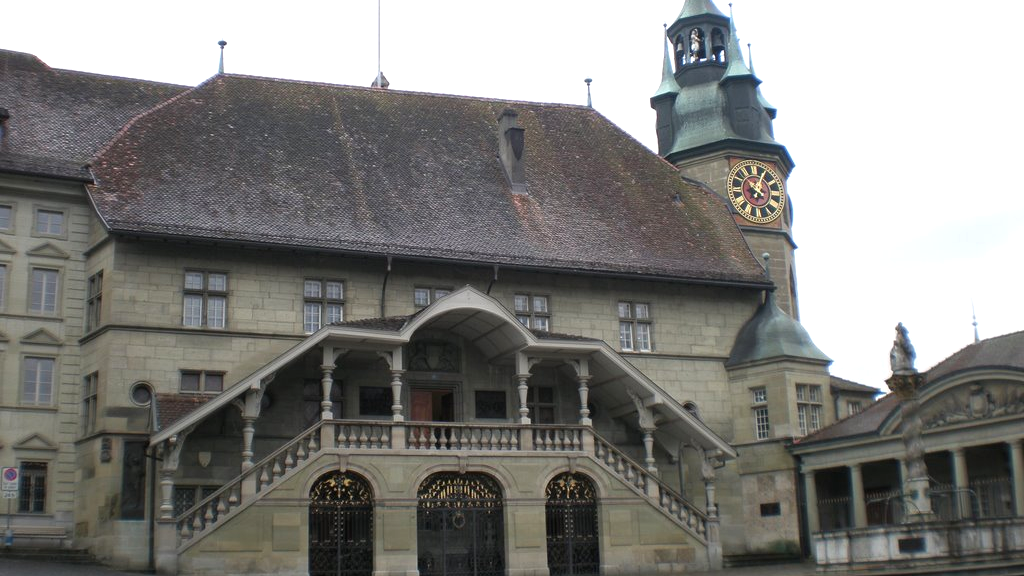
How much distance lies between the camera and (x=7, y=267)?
31.4 m

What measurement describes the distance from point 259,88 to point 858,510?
21058 millimetres

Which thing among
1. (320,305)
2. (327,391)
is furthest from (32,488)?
(320,305)

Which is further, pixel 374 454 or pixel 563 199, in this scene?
pixel 563 199

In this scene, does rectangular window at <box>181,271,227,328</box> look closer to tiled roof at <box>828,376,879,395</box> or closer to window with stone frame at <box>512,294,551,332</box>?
window with stone frame at <box>512,294,551,332</box>

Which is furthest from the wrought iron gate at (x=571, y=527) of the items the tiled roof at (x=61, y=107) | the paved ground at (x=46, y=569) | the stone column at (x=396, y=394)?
the tiled roof at (x=61, y=107)

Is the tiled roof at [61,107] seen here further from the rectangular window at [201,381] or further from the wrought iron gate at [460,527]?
the wrought iron gate at [460,527]

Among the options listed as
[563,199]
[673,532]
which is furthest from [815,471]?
[563,199]

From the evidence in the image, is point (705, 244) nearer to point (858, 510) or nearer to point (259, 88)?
point (858, 510)

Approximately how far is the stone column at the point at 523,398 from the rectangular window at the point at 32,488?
1162 cm

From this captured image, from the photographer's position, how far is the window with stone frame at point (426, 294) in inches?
1337

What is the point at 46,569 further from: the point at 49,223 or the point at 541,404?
the point at 541,404

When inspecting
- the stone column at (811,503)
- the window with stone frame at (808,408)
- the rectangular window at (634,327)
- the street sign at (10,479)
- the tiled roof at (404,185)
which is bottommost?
the stone column at (811,503)

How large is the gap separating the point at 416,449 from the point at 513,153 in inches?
449

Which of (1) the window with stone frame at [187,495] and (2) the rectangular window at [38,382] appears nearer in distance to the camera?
(1) the window with stone frame at [187,495]
